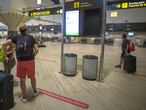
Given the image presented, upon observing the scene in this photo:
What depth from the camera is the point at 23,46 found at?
3320 millimetres

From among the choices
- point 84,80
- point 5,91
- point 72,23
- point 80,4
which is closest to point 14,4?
point 72,23

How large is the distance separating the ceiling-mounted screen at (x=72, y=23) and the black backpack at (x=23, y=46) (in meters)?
2.61

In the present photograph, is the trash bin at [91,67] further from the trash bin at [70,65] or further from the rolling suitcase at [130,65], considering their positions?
the rolling suitcase at [130,65]

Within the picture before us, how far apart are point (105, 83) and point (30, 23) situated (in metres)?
28.0

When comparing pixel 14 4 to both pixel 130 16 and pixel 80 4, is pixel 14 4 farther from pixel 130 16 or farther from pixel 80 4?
pixel 80 4

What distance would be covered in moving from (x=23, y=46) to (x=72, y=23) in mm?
2862

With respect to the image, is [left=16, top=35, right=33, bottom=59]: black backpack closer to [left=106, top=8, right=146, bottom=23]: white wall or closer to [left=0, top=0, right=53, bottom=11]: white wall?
[left=0, top=0, right=53, bottom=11]: white wall

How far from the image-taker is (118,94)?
4188 mm

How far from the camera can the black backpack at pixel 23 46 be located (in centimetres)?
333

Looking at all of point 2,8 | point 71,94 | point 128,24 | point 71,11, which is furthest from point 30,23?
point 71,94

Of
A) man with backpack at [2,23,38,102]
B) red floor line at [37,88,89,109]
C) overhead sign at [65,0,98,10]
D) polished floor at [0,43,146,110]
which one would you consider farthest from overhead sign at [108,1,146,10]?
man with backpack at [2,23,38,102]

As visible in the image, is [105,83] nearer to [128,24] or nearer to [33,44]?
[33,44]

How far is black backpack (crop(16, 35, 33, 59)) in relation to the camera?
3326mm

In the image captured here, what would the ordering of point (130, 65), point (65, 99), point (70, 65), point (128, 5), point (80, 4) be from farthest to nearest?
point (128, 5)
point (130, 65)
point (70, 65)
point (80, 4)
point (65, 99)
